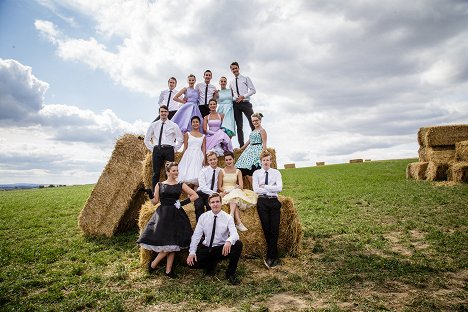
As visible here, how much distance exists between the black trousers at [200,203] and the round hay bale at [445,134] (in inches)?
661

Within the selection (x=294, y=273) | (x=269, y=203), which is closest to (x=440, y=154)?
(x=269, y=203)

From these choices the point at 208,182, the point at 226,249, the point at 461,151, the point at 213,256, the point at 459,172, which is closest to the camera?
the point at 226,249

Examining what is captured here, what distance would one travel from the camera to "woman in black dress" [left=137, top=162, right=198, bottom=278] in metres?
6.26

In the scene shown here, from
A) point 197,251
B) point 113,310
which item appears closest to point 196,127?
point 197,251

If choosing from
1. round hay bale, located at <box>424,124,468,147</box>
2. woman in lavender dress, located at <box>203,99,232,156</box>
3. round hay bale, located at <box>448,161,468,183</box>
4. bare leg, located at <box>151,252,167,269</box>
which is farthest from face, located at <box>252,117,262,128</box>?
round hay bale, located at <box>424,124,468,147</box>

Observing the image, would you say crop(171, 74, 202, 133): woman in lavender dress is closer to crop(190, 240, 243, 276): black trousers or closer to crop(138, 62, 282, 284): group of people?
crop(138, 62, 282, 284): group of people

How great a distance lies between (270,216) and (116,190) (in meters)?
5.18

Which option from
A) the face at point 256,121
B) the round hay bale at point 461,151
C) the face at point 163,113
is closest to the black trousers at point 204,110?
the face at point 163,113

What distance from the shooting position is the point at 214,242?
247 inches

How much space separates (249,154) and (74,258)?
4.96 meters

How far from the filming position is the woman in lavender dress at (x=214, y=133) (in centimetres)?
913

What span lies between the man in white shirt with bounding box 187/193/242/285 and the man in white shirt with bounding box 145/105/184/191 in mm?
2536

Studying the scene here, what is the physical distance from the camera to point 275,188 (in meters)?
7.18

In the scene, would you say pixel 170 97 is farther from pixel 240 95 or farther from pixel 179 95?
pixel 240 95
